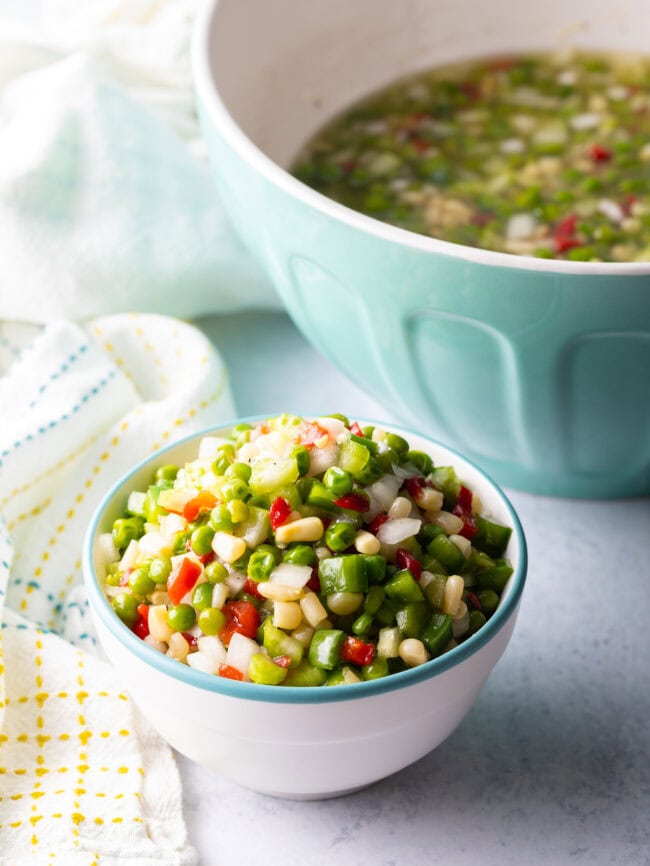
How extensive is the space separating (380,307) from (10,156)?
777mm

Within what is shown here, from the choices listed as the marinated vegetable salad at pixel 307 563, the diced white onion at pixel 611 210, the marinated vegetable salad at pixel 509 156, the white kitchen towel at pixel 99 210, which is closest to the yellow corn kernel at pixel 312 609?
the marinated vegetable salad at pixel 307 563

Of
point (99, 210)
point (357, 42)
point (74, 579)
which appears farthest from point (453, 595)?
point (357, 42)

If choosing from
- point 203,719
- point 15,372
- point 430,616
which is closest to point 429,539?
point 430,616

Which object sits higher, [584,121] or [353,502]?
[353,502]

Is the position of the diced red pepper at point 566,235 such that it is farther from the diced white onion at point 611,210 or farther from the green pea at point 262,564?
the green pea at point 262,564

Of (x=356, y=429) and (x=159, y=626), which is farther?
(x=356, y=429)

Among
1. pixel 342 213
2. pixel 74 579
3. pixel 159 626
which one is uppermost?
pixel 342 213

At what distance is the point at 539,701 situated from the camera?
4.78 feet

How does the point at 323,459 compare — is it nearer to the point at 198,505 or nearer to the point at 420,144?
the point at 198,505

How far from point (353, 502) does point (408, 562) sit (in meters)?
0.08

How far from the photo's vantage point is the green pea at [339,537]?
3.95ft

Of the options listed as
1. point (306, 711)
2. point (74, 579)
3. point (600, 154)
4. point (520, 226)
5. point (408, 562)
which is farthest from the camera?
point (600, 154)

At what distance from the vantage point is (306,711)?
3.72ft

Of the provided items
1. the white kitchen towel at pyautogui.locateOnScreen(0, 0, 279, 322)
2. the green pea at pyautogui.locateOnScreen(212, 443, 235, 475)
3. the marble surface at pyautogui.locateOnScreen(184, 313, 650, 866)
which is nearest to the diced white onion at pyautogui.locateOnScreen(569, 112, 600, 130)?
the white kitchen towel at pyautogui.locateOnScreen(0, 0, 279, 322)
